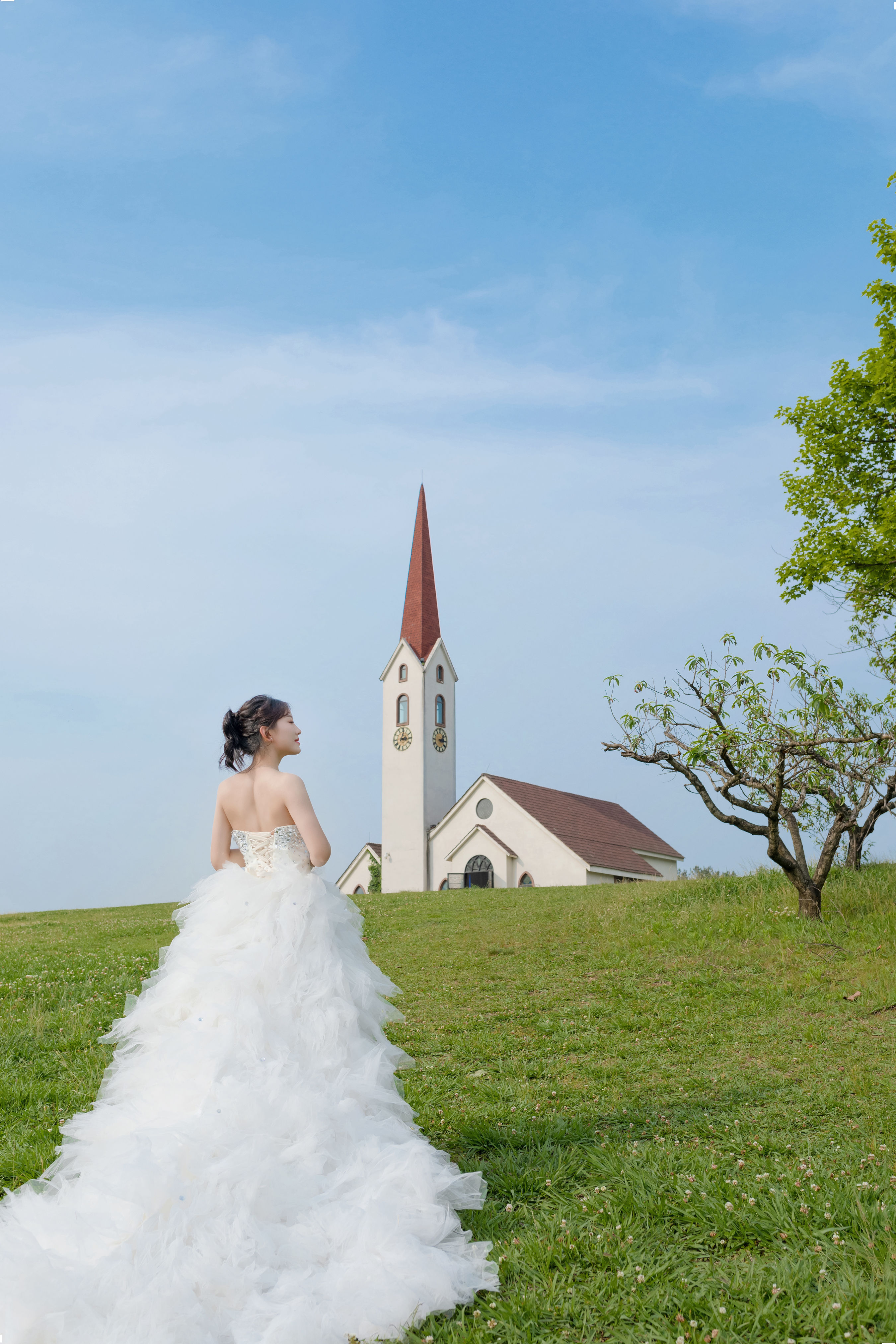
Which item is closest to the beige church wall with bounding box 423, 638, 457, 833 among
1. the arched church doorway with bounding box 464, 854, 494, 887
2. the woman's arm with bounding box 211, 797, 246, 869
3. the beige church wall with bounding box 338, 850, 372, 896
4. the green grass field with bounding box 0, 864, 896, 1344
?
the arched church doorway with bounding box 464, 854, 494, 887

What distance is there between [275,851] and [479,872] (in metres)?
49.9

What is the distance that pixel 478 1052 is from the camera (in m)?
10.9

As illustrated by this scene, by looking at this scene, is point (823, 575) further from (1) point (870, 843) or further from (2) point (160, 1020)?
(2) point (160, 1020)

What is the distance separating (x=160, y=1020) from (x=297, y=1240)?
1732mm

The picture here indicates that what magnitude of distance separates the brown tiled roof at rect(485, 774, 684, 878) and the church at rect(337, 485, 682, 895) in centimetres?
10

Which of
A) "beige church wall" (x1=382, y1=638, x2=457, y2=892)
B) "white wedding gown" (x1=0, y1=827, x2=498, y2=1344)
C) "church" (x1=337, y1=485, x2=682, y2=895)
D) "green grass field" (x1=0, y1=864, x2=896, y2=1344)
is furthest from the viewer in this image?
"beige church wall" (x1=382, y1=638, x2=457, y2=892)

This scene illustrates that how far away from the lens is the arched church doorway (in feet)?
178

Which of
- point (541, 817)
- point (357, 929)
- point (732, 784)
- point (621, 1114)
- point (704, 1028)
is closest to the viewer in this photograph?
point (357, 929)

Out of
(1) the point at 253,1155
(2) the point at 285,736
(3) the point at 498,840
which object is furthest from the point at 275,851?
(3) the point at 498,840

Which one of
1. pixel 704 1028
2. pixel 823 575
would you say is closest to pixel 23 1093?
pixel 704 1028

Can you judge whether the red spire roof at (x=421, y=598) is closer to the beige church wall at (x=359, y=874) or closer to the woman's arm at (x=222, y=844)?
the beige church wall at (x=359, y=874)

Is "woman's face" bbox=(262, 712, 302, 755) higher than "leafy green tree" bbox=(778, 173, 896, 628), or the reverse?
"leafy green tree" bbox=(778, 173, 896, 628)

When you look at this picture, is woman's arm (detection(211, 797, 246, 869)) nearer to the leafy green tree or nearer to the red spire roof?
the leafy green tree

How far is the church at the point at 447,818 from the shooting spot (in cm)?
5350
